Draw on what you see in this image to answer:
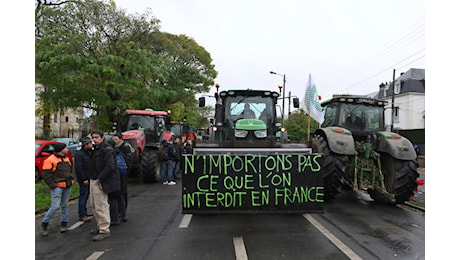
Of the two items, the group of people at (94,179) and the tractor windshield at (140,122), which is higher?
the tractor windshield at (140,122)

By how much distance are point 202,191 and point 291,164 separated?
5.21ft

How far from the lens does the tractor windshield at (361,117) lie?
9500mm

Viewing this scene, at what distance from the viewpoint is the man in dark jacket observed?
6.02m

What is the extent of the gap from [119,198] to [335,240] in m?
4.15

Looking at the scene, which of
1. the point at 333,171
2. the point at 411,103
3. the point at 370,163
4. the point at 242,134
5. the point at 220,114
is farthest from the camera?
the point at 411,103

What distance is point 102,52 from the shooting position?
15641 mm

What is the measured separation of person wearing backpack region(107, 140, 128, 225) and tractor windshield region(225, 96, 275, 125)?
10.2 feet

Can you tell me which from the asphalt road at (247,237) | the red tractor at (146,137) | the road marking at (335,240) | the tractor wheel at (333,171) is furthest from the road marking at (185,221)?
the red tractor at (146,137)

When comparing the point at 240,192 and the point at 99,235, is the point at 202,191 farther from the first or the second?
the point at 99,235

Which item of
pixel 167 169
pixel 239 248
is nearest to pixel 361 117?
pixel 239 248

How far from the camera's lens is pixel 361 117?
31.3ft

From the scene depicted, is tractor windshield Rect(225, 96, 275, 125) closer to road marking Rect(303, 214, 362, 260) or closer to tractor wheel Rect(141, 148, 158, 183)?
road marking Rect(303, 214, 362, 260)

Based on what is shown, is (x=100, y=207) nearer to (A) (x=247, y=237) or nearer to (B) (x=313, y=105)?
(A) (x=247, y=237)

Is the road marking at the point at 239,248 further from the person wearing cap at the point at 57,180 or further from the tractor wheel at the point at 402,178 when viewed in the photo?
the tractor wheel at the point at 402,178
